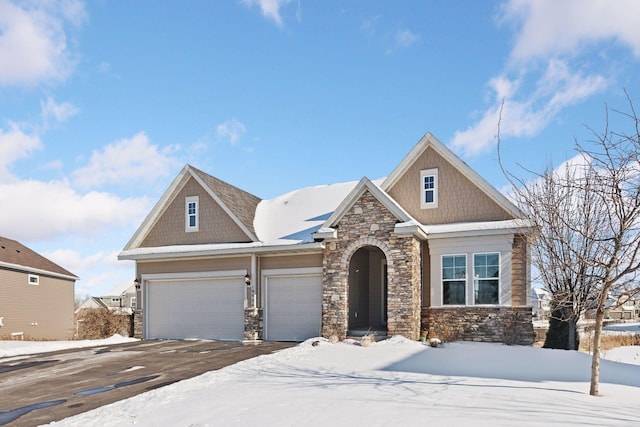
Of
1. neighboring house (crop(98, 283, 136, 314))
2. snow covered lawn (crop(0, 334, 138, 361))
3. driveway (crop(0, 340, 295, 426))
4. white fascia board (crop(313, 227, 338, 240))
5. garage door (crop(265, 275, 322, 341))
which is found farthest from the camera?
neighboring house (crop(98, 283, 136, 314))

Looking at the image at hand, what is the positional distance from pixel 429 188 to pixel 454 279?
3234 mm

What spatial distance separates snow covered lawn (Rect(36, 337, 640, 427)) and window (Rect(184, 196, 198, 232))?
8467mm

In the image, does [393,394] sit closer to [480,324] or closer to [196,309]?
[480,324]

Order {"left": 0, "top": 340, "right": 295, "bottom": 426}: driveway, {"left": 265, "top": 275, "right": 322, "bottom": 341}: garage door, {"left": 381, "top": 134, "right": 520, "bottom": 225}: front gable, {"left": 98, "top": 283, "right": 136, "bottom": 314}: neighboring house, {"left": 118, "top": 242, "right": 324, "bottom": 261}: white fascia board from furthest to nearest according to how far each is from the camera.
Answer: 1. {"left": 98, "top": 283, "right": 136, "bottom": 314}: neighboring house
2. {"left": 265, "top": 275, "right": 322, "bottom": 341}: garage door
3. {"left": 118, "top": 242, "right": 324, "bottom": 261}: white fascia board
4. {"left": 381, "top": 134, "right": 520, "bottom": 225}: front gable
5. {"left": 0, "top": 340, "right": 295, "bottom": 426}: driveway

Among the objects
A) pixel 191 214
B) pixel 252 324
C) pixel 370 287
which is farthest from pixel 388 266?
pixel 191 214

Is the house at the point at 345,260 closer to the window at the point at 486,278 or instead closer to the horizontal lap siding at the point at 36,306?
the window at the point at 486,278

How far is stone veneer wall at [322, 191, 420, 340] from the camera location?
1596cm

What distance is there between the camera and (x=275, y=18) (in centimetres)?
1436

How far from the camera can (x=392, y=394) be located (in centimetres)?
867

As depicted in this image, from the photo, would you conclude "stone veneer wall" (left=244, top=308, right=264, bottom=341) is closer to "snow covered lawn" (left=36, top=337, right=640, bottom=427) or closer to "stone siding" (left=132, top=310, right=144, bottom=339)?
"stone siding" (left=132, top=310, right=144, bottom=339)

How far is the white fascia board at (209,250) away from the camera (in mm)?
17828

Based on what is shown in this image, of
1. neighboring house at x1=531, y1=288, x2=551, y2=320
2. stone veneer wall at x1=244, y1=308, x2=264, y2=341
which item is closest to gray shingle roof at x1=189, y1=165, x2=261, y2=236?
stone veneer wall at x1=244, y1=308, x2=264, y2=341

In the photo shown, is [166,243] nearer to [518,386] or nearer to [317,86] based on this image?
[317,86]

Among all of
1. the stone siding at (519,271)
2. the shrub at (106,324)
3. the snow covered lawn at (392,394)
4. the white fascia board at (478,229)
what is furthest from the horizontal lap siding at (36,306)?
the stone siding at (519,271)
